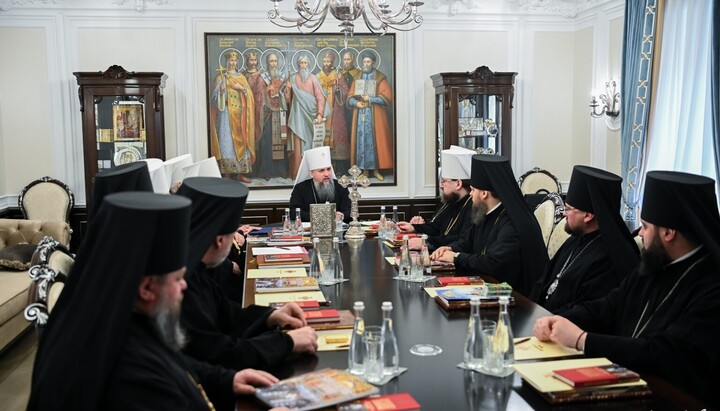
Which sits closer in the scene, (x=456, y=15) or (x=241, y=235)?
(x=241, y=235)

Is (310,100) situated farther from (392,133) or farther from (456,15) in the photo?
(456,15)

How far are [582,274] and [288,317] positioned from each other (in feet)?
5.54

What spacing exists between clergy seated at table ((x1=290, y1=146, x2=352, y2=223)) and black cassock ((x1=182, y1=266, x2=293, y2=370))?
381 cm

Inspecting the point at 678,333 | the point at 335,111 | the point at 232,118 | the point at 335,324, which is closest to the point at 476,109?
the point at 335,111

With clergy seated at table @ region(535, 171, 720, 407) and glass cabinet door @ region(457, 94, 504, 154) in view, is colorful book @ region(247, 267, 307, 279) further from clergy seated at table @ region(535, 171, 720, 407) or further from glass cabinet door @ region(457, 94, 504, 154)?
glass cabinet door @ region(457, 94, 504, 154)

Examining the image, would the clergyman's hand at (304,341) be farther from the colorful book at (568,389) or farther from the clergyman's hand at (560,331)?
the clergyman's hand at (560,331)

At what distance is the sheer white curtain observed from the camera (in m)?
6.44

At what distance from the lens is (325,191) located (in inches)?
287

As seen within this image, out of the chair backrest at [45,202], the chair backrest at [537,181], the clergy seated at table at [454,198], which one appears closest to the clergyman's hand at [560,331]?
the clergy seated at table at [454,198]

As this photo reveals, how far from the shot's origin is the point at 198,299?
296 centimetres

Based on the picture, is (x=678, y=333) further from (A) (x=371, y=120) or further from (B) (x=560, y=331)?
(A) (x=371, y=120)

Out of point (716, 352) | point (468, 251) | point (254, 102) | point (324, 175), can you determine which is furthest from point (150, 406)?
point (254, 102)

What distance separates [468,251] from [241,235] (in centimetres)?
185

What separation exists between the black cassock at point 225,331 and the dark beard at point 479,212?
2.35 m
